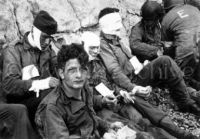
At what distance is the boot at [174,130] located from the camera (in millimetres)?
5648

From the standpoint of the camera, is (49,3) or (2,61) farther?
(49,3)

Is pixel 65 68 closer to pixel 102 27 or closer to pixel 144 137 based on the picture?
pixel 144 137

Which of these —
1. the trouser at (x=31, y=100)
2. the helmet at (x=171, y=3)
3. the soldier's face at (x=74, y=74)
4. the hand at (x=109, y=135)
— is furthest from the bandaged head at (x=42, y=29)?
the helmet at (x=171, y=3)

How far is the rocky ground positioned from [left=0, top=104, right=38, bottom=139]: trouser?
235 centimetres

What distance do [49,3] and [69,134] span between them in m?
2.84

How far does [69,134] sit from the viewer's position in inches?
183

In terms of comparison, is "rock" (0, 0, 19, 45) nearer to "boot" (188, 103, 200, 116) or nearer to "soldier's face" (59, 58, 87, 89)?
"soldier's face" (59, 58, 87, 89)

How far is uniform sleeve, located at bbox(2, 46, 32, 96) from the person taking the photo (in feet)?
17.2

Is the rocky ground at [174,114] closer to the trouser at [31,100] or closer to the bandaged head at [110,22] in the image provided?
the bandaged head at [110,22]

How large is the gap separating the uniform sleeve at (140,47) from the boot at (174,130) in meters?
1.29

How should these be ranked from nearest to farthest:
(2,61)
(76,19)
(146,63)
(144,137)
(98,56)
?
(144,137)
(2,61)
(98,56)
(146,63)
(76,19)

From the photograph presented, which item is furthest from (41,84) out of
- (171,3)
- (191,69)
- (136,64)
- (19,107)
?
(171,3)

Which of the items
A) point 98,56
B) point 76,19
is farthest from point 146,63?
point 76,19

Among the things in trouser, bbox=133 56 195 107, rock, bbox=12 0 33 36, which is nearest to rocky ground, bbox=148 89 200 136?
trouser, bbox=133 56 195 107
